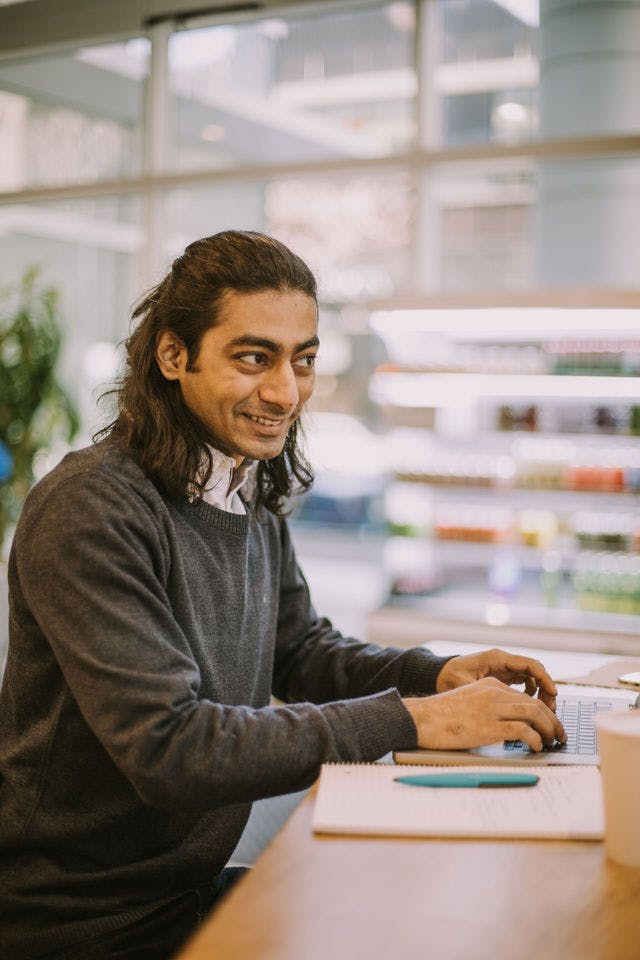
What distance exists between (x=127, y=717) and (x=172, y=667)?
0.27 feet

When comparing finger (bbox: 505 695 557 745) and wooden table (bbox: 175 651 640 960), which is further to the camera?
finger (bbox: 505 695 557 745)

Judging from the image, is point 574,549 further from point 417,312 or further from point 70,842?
point 70,842

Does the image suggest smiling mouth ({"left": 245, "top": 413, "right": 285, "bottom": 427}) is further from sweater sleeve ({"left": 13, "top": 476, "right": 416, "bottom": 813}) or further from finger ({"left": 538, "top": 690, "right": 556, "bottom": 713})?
finger ({"left": 538, "top": 690, "right": 556, "bottom": 713})

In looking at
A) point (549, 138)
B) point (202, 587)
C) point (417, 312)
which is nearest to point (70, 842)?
point (202, 587)

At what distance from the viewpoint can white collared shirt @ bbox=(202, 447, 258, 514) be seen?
1.58 m

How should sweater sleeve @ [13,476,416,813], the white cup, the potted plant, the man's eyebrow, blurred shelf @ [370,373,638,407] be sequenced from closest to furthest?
the white cup, sweater sleeve @ [13,476,416,813], the man's eyebrow, blurred shelf @ [370,373,638,407], the potted plant

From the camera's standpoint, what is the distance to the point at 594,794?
3.97 ft

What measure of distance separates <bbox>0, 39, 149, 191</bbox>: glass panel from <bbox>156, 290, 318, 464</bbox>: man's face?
4.86 meters

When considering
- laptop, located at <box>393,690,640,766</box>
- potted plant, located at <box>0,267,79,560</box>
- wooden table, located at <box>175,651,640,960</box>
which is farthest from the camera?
potted plant, located at <box>0,267,79,560</box>

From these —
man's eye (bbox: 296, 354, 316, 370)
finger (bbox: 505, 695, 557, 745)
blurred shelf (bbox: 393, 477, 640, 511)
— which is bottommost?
blurred shelf (bbox: 393, 477, 640, 511)

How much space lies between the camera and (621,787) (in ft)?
3.36

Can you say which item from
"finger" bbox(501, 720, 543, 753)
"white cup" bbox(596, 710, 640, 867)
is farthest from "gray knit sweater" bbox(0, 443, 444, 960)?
"white cup" bbox(596, 710, 640, 867)

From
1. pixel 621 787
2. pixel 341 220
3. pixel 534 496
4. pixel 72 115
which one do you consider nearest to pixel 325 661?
pixel 621 787

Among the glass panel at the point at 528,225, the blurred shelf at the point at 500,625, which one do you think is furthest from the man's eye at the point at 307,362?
the glass panel at the point at 528,225
